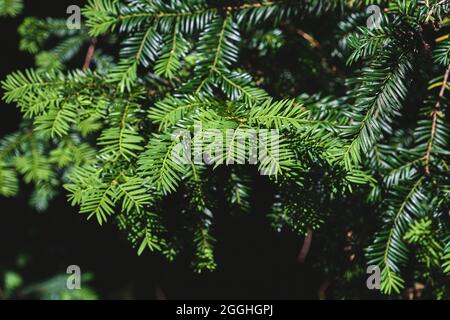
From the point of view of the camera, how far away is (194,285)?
1.64 meters

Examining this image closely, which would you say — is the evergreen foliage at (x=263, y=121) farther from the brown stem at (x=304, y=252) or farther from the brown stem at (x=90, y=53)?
the brown stem at (x=304, y=252)

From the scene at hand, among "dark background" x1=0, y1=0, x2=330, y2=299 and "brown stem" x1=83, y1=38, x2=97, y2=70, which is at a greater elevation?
"brown stem" x1=83, y1=38, x2=97, y2=70

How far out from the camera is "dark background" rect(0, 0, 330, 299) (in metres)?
1.49

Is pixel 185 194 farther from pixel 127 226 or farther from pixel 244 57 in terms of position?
pixel 244 57

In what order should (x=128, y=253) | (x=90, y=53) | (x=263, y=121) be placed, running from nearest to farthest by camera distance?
(x=263, y=121) < (x=90, y=53) < (x=128, y=253)

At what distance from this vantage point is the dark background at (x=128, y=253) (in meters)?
1.49

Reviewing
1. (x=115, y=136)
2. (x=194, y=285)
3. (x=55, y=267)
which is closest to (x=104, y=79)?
(x=115, y=136)

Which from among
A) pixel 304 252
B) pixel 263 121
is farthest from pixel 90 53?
pixel 304 252

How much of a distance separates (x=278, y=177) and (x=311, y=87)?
0.54 m

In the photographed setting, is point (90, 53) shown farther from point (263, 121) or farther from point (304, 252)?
point (304, 252)

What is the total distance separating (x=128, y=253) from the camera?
1768 mm

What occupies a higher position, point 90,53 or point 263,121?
point 90,53

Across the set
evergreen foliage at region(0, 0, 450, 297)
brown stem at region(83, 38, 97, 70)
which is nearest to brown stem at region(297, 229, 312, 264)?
evergreen foliage at region(0, 0, 450, 297)

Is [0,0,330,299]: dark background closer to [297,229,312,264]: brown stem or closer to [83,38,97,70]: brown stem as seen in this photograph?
[297,229,312,264]: brown stem
